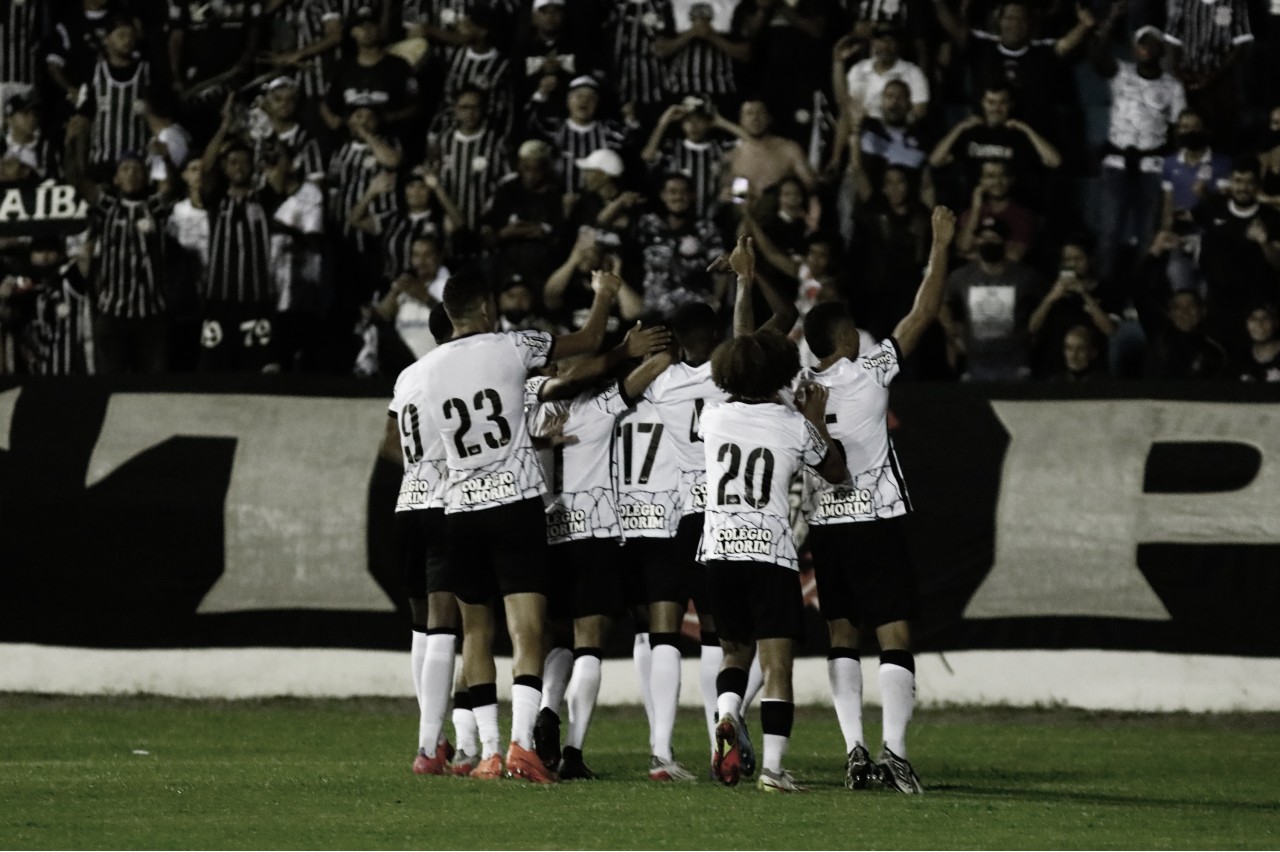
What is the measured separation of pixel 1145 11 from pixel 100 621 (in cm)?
982

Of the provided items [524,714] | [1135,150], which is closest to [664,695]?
[524,714]

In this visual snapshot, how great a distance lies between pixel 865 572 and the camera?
9.57 metres

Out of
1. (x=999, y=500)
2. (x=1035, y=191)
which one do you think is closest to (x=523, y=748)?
(x=999, y=500)

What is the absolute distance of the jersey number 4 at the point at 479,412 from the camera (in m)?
9.73

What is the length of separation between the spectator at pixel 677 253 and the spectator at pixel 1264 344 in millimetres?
3733

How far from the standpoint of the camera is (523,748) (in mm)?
9594

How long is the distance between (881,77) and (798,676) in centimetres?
534

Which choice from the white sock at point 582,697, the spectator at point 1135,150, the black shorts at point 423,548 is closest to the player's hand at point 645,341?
the black shorts at point 423,548

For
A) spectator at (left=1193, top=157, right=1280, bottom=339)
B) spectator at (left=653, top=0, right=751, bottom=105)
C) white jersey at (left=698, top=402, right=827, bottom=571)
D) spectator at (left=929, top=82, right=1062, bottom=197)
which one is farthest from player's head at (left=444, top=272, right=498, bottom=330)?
spectator at (left=653, top=0, right=751, bottom=105)

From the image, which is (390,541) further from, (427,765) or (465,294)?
(465,294)

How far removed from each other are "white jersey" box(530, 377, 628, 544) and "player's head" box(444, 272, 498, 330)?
57 centimetres

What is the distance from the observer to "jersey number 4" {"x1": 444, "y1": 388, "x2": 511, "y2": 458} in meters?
9.73

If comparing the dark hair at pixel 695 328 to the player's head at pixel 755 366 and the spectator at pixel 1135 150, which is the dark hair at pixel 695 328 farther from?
the spectator at pixel 1135 150

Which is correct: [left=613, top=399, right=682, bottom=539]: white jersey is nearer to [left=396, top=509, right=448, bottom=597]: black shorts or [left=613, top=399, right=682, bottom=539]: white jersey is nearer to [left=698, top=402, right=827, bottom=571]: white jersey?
[left=396, top=509, right=448, bottom=597]: black shorts
